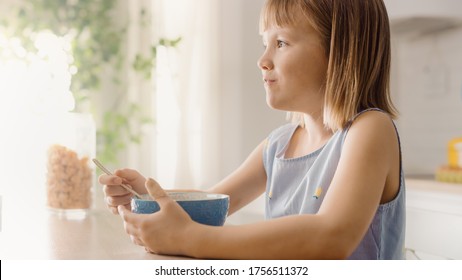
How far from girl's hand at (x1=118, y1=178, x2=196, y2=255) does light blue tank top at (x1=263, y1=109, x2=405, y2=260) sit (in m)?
0.33

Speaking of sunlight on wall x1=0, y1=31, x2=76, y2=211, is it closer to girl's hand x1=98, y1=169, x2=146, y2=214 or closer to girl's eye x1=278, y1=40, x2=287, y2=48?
girl's hand x1=98, y1=169, x2=146, y2=214

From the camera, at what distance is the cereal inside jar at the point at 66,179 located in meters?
1.29

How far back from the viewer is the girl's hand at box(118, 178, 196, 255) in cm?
71

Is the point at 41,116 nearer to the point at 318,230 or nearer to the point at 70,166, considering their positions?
the point at 70,166

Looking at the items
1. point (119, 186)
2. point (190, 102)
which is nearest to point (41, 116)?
point (119, 186)

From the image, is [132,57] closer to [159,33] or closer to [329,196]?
[159,33]

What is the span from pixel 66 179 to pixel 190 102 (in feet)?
5.01

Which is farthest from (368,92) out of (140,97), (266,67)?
(140,97)

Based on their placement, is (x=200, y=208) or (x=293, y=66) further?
(x=293, y=66)

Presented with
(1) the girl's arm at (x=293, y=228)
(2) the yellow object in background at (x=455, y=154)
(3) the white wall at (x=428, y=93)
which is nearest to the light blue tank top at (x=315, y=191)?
(1) the girl's arm at (x=293, y=228)

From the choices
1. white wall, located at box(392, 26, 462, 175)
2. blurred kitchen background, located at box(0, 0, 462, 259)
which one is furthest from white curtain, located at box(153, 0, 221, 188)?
white wall, located at box(392, 26, 462, 175)

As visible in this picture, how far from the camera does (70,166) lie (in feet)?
4.29

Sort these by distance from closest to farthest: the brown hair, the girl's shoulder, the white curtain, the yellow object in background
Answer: the girl's shoulder
the brown hair
the yellow object in background
the white curtain

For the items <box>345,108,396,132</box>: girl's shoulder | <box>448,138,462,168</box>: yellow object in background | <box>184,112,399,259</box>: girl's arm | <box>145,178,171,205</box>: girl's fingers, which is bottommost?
<box>448,138,462,168</box>: yellow object in background
